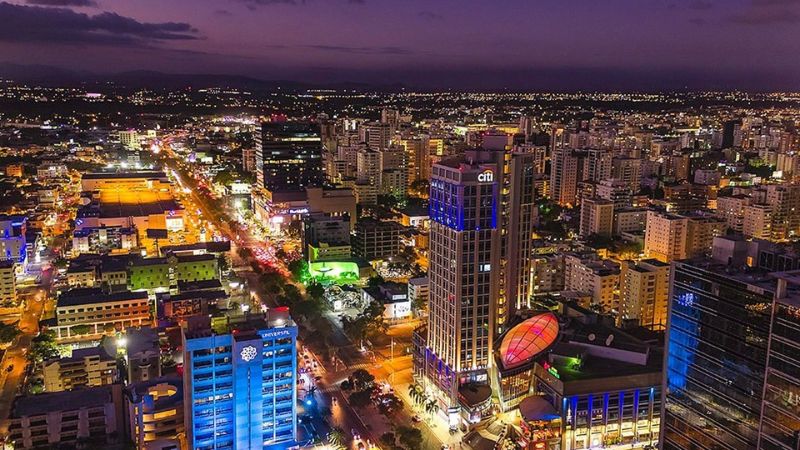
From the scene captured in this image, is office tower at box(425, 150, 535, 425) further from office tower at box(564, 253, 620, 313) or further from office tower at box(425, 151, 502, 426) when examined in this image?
office tower at box(564, 253, 620, 313)

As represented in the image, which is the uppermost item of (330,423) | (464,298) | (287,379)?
(464,298)

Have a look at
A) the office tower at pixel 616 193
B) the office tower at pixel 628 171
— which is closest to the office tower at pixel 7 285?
the office tower at pixel 616 193

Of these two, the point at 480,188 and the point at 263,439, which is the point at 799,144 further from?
the point at 263,439

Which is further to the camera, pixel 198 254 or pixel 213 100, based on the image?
pixel 213 100

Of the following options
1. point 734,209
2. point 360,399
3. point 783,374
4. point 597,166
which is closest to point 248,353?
point 360,399

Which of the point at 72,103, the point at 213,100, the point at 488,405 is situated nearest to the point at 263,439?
the point at 488,405

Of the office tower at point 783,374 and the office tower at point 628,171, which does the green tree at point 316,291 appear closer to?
the office tower at point 783,374
